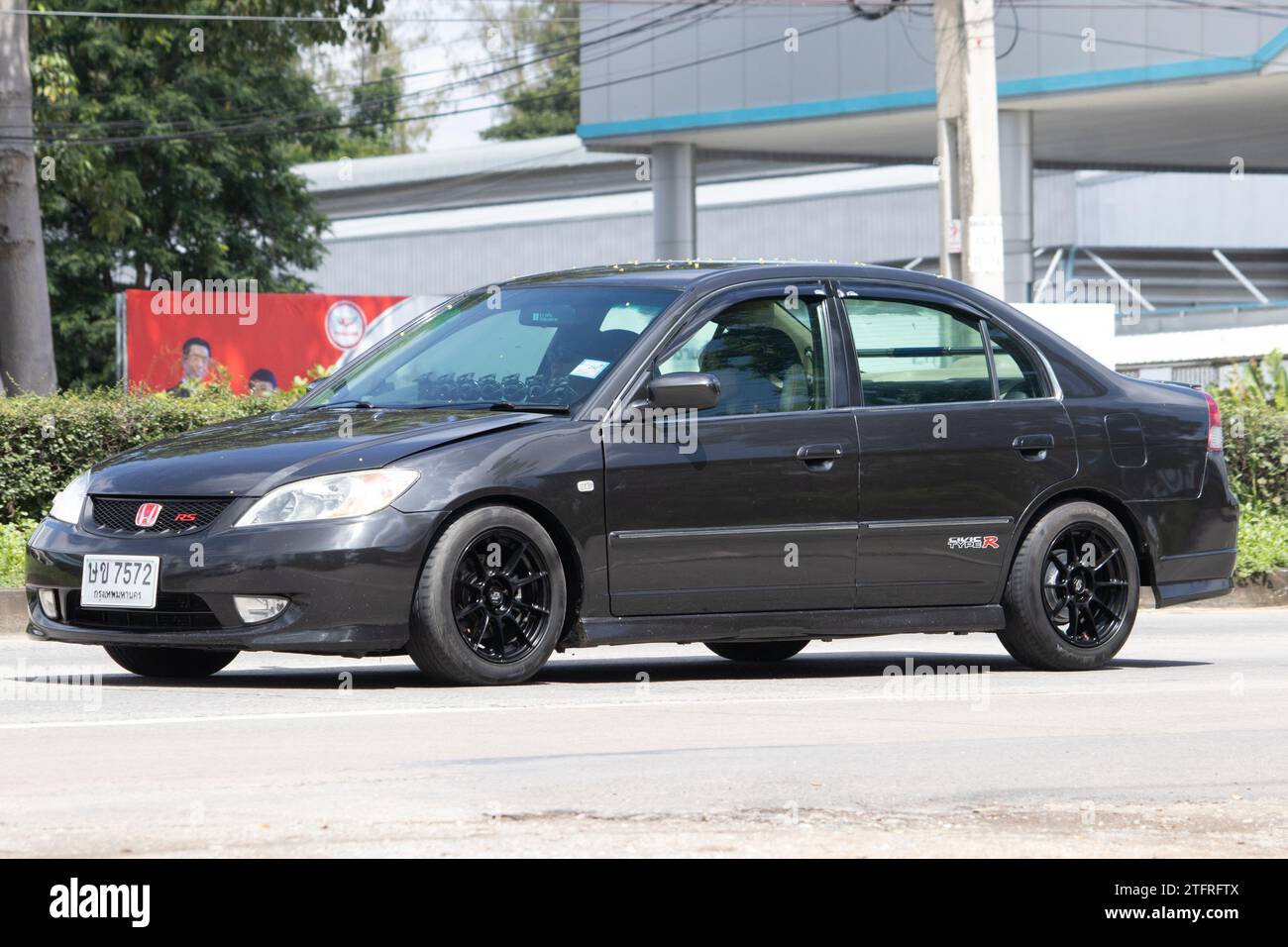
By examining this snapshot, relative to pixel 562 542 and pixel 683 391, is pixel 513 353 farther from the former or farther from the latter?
pixel 562 542

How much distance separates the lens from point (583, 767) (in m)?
6.54

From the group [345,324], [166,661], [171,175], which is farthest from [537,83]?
[166,661]

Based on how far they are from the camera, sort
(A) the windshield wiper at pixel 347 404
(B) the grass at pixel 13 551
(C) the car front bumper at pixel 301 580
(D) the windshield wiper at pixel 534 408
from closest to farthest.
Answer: (C) the car front bumper at pixel 301 580, (D) the windshield wiper at pixel 534 408, (A) the windshield wiper at pixel 347 404, (B) the grass at pixel 13 551

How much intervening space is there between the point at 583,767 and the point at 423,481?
187 cm

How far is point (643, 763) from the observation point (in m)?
6.69

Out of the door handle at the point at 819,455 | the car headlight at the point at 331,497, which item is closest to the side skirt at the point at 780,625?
the door handle at the point at 819,455

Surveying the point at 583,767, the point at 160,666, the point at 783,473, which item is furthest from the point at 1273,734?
the point at 160,666

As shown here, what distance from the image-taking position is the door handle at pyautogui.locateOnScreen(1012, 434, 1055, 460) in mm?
9602

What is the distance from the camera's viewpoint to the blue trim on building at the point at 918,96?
32219 millimetres

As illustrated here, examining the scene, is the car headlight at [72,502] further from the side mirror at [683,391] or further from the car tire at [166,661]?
the side mirror at [683,391]

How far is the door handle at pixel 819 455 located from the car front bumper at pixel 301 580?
167 cm

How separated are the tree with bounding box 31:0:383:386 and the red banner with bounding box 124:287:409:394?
30.2 ft

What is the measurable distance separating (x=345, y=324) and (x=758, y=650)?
17977 millimetres
